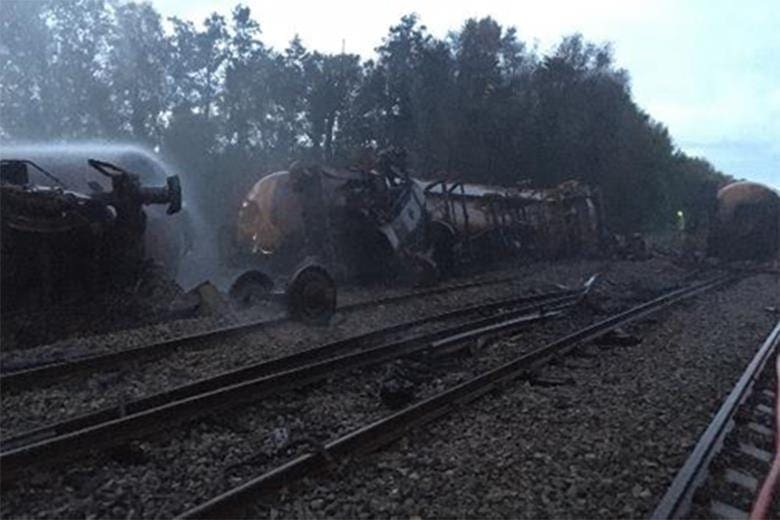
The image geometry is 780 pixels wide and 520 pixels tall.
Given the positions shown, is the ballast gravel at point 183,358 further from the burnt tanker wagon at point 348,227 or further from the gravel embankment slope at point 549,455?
the gravel embankment slope at point 549,455

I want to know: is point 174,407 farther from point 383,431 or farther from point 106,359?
point 106,359

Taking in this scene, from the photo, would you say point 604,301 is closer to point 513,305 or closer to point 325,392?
point 513,305

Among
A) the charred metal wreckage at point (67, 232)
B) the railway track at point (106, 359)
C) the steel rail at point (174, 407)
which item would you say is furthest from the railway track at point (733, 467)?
the charred metal wreckage at point (67, 232)

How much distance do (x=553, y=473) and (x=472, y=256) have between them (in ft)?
48.9

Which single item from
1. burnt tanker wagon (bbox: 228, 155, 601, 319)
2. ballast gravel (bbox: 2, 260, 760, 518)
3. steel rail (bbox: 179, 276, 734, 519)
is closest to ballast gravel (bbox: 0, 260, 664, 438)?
ballast gravel (bbox: 2, 260, 760, 518)

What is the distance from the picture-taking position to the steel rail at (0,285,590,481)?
4793mm

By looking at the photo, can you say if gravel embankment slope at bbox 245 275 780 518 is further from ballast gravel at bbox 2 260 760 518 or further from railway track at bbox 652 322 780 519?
railway track at bbox 652 322 780 519

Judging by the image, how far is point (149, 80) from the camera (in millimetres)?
39625

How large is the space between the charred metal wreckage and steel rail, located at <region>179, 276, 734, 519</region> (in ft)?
16.7

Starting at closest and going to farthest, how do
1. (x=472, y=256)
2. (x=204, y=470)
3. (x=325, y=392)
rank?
(x=204, y=470), (x=325, y=392), (x=472, y=256)

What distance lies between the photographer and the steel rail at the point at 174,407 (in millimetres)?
4793

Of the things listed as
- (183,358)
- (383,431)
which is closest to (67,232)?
(183,358)

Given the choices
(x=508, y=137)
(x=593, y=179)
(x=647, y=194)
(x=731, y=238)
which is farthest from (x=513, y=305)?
(x=647, y=194)

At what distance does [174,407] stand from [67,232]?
4.54 meters
